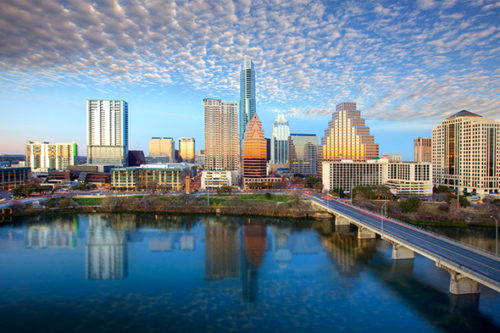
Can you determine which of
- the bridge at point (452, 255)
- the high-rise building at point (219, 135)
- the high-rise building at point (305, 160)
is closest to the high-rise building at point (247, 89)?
the high-rise building at point (305, 160)

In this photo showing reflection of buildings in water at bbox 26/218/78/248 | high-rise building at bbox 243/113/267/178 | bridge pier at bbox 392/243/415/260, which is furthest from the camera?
high-rise building at bbox 243/113/267/178

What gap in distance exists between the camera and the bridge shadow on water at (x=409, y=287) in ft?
32.0

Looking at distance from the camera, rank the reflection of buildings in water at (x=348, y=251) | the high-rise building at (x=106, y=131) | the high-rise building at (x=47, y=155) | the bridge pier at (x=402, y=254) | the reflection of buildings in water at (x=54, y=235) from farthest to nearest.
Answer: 1. the high-rise building at (x=47, y=155)
2. the high-rise building at (x=106, y=131)
3. the reflection of buildings in water at (x=54, y=235)
4. the bridge pier at (x=402, y=254)
5. the reflection of buildings in water at (x=348, y=251)

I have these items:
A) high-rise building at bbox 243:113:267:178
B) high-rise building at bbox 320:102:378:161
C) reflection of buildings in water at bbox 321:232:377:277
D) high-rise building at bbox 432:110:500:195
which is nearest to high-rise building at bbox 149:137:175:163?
high-rise building at bbox 243:113:267:178

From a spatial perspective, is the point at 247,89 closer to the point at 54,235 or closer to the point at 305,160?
the point at 305,160

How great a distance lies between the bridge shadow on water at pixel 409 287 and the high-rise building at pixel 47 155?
62598 millimetres

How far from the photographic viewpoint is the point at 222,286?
1255 centimetres

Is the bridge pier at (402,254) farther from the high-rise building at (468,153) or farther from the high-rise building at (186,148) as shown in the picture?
the high-rise building at (186,148)

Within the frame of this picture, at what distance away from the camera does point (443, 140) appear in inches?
1609

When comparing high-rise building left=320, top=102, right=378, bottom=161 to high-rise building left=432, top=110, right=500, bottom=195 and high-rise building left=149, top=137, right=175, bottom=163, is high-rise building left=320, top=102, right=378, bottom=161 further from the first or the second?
high-rise building left=149, top=137, right=175, bottom=163

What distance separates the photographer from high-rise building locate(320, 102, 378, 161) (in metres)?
46.1

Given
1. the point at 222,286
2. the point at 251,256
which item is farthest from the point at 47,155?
the point at 222,286

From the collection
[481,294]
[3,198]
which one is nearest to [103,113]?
[3,198]

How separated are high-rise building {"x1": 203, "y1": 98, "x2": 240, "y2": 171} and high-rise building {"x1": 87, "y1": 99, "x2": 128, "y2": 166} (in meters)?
15.6
